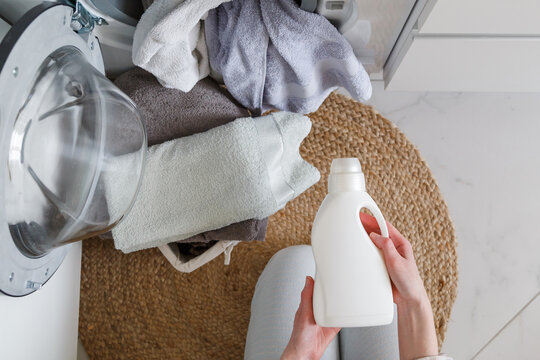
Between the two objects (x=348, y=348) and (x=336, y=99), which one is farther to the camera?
(x=336, y=99)

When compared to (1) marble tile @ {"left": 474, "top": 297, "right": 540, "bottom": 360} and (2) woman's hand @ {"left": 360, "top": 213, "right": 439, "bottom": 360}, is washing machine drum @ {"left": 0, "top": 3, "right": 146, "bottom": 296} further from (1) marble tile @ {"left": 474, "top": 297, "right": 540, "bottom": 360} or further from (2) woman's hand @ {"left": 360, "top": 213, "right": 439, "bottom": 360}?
(1) marble tile @ {"left": 474, "top": 297, "right": 540, "bottom": 360}

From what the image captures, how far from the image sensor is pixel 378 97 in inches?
50.8

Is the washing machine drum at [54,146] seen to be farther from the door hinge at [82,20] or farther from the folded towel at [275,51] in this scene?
the folded towel at [275,51]

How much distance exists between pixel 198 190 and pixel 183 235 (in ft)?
0.32

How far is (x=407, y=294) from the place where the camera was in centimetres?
66

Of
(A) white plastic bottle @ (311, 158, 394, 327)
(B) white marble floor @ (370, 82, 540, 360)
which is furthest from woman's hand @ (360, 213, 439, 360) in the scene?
(B) white marble floor @ (370, 82, 540, 360)

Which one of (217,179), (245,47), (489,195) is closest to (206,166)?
(217,179)

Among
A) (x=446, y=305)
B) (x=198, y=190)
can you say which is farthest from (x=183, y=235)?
(x=446, y=305)

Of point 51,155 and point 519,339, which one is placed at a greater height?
point 51,155

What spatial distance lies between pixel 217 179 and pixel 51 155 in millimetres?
325

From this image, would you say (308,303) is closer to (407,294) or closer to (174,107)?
(407,294)

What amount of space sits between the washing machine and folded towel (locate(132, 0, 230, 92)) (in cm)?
7

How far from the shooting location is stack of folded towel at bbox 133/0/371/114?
0.69 meters

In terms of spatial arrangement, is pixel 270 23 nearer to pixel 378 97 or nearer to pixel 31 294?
pixel 31 294
